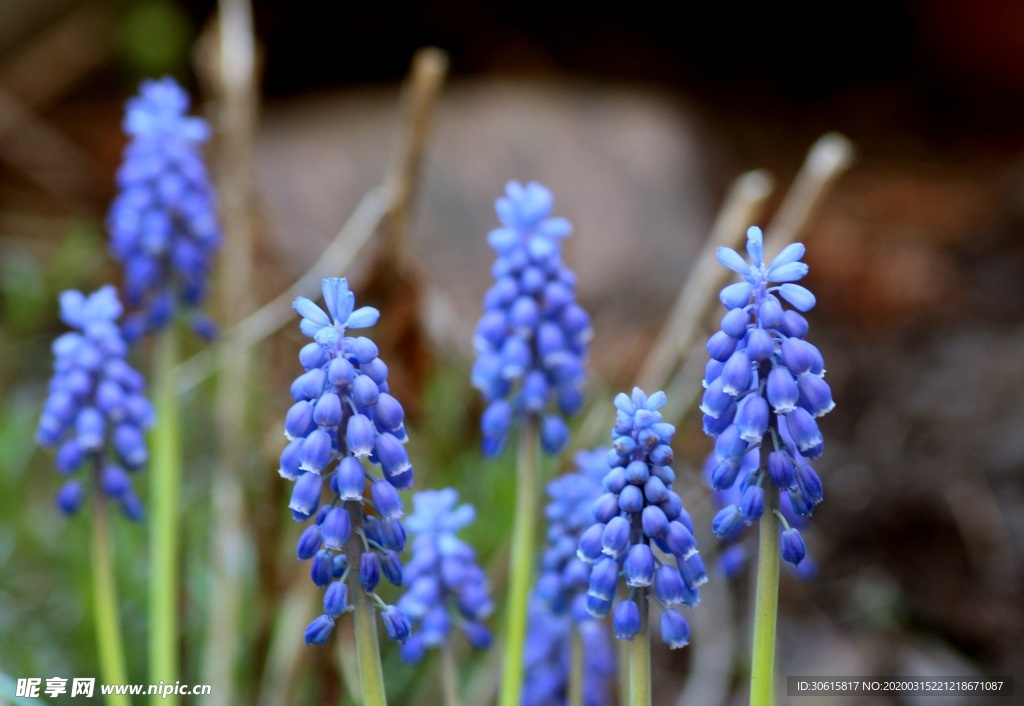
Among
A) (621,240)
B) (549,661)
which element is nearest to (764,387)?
(549,661)

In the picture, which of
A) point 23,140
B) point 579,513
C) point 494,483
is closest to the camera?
point 579,513

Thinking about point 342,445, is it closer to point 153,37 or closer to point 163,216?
point 163,216

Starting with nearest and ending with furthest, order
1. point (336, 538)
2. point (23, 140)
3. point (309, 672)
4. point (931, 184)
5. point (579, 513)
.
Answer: point (336, 538) < point (579, 513) < point (309, 672) < point (23, 140) < point (931, 184)

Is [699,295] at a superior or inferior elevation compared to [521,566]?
superior

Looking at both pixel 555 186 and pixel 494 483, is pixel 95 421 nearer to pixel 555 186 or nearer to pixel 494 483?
pixel 494 483

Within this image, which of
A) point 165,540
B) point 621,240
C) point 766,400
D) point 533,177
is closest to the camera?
point 766,400

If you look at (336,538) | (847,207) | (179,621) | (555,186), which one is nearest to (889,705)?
(179,621)
